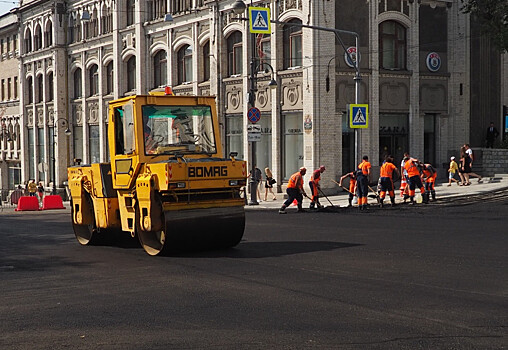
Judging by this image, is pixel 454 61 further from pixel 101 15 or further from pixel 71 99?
pixel 71 99

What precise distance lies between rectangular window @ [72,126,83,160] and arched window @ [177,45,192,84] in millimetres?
13085

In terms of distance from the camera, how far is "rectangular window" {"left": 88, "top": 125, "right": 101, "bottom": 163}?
169 ft

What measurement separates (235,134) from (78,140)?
17920mm

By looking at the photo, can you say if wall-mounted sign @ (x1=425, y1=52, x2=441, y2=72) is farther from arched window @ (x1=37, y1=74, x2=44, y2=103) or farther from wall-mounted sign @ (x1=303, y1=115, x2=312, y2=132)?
arched window @ (x1=37, y1=74, x2=44, y2=103)

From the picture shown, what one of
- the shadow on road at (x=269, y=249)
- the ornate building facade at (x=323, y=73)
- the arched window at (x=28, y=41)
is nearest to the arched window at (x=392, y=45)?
the ornate building facade at (x=323, y=73)

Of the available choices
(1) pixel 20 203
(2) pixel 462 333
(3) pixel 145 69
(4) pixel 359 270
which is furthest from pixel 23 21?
(2) pixel 462 333

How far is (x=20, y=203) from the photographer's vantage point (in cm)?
3978

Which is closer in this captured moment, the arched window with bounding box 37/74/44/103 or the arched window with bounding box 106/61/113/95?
the arched window with bounding box 106/61/113/95

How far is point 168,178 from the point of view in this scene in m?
13.3

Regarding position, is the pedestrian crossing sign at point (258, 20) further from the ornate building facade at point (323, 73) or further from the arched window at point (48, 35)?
the arched window at point (48, 35)

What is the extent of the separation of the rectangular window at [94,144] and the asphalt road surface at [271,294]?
113 ft

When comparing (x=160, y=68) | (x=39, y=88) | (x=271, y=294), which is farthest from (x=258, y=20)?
(x=39, y=88)

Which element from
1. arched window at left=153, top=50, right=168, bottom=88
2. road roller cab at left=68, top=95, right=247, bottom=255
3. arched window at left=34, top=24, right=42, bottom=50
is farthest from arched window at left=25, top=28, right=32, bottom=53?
road roller cab at left=68, top=95, right=247, bottom=255

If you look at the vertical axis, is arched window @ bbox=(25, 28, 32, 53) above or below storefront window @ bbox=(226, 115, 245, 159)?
above
